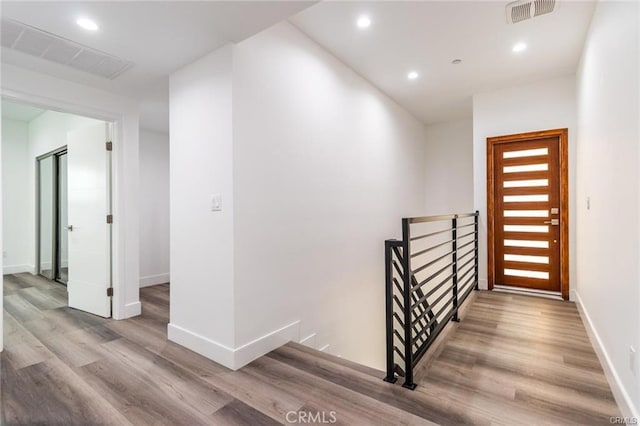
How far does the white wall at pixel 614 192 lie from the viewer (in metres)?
1.56

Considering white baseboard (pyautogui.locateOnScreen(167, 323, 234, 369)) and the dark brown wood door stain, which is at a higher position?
the dark brown wood door stain

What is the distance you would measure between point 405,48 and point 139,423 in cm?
365

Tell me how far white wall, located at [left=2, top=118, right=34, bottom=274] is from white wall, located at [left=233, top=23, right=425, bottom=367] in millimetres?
5569

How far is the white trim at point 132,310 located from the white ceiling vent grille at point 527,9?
14.9ft

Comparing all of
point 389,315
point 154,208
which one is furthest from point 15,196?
point 389,315

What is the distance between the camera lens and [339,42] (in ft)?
9.78

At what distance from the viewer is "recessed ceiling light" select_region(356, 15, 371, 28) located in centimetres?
261

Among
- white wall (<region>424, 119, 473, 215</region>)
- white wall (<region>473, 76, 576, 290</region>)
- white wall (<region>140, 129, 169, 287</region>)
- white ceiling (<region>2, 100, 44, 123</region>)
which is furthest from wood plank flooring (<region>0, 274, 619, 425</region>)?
white ceiling (<region>2, 100, 44, 123</region>)

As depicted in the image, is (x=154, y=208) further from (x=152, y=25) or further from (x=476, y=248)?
(x=476, y=248)

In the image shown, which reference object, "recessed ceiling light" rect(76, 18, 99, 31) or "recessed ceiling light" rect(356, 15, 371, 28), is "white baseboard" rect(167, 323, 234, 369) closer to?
"recessed ceiling light" rect(76, 18, 99, 31)

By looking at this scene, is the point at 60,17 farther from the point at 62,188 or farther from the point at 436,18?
the point at 62,188

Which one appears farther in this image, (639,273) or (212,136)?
(212,136)

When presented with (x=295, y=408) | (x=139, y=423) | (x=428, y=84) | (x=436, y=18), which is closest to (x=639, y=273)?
(x=295, y=408)
